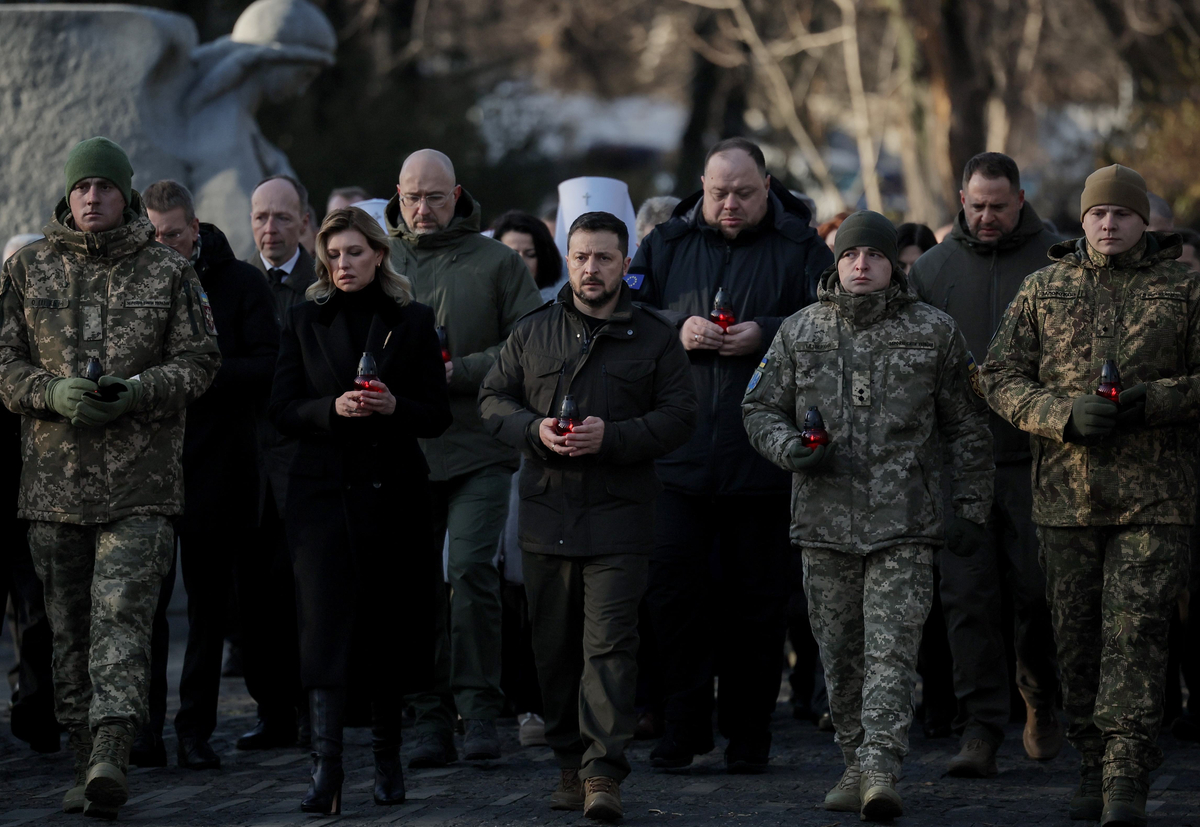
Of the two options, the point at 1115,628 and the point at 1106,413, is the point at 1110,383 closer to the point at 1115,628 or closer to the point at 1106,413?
the point at 1106,413

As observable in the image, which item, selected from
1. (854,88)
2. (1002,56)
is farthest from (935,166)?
(854,88)

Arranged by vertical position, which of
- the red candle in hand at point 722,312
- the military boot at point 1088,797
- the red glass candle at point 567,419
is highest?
the red candle in hand at point 722,312

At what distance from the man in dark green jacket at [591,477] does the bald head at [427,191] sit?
4.12 ft

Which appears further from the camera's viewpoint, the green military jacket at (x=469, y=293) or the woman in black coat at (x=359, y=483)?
the green military jacket at (x=469, y=293)

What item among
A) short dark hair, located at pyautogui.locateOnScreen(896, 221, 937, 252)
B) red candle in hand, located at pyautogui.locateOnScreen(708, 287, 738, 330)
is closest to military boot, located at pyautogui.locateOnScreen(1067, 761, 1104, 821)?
red candle in hand, located at pyautogui.locateOnScreen(708, 287, 738, 330)

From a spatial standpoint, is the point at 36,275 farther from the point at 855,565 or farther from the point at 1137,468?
the point at 1137,468

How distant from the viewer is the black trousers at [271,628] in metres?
7.54

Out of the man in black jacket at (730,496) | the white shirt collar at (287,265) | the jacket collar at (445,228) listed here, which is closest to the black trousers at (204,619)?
the white shirt collar at (287,265)

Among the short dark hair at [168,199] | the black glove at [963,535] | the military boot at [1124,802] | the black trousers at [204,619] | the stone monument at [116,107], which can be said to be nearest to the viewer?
the military boot at [1124,802]

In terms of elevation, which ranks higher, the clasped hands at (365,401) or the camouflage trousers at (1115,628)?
the clasped hands at (365,401)

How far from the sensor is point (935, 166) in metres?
20.0

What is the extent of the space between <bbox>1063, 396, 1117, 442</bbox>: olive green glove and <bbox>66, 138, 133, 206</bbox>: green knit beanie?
3406 mm

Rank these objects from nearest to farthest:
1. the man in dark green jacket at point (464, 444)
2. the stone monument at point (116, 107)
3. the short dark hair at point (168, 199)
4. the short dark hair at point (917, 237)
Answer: the man in dark green jacket at point (464, 444) → the short dark hair at point (168, 199) → the short dark hair at point (917, 237) → the stone monument at point (116, 107)

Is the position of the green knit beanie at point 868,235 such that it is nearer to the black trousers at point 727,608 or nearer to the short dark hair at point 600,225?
the short dark hair at point 600,225
